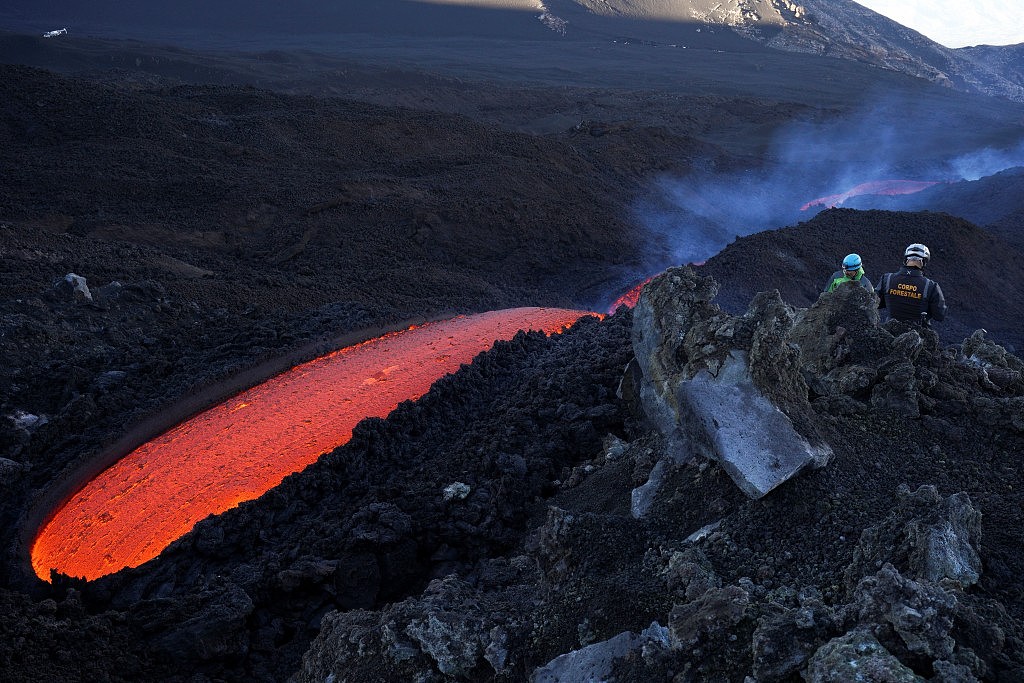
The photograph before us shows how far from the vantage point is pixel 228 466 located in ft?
20.9

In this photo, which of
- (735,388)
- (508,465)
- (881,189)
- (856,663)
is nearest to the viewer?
(856,663)

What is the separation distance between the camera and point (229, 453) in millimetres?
6539

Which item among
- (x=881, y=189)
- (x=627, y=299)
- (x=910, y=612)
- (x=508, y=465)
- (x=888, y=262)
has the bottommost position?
(x=627, y=299)

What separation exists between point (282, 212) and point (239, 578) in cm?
1000

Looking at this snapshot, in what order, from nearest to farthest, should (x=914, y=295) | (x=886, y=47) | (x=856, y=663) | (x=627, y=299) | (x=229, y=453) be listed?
(x=856, y=663), (x=229, y=453), (x=914, y=295), (x=627, y=299), (x=886, y=47)

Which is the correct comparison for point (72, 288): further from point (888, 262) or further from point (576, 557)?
point (888, 262)

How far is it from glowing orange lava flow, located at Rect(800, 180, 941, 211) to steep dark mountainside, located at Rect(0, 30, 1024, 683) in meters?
7.32

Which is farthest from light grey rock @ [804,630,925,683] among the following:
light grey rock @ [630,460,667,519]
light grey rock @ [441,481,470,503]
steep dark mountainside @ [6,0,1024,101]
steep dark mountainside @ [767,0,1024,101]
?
steep dark mountainside @ [767,0,1024,101]

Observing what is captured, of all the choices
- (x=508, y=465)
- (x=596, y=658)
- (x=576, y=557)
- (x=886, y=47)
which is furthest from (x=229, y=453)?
(x=886, y=47)

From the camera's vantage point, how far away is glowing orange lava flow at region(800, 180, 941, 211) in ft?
70.2

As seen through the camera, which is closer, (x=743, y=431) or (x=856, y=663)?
(x=856, y=663)

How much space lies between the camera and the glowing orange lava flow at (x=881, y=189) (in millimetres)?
21391

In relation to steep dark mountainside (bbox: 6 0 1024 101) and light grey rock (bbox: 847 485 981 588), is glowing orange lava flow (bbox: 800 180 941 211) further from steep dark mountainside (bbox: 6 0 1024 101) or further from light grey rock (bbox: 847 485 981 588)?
steep dark mountainside (bbox: 6 0 1024 101)

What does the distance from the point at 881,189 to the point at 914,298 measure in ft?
58.9
